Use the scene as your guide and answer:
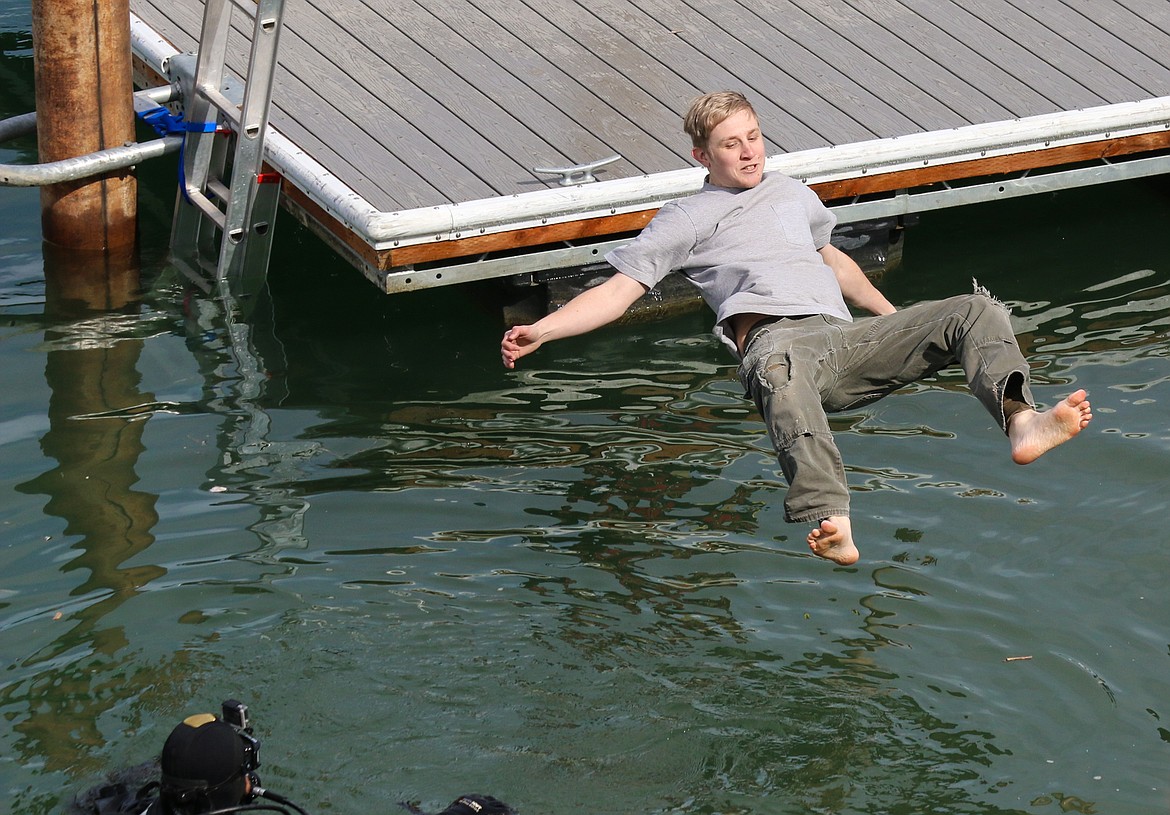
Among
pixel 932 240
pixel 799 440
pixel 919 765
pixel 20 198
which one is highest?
pixel 20 198

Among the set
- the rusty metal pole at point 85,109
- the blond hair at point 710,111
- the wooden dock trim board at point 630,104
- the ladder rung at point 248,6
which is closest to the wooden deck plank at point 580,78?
the wooden dock trim board at point 630,104

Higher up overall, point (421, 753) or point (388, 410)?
point (388, 410)

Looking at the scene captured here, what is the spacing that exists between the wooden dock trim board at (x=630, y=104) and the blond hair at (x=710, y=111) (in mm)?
2251

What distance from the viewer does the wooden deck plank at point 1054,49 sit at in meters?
9.64

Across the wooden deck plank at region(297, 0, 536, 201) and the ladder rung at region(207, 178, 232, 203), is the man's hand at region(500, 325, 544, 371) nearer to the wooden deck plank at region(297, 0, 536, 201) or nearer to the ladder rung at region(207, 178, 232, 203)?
the wooden deck plank at region(297, 0, 536, 201)

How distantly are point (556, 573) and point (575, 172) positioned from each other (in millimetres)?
2698

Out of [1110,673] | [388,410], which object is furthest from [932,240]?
[1110,673]

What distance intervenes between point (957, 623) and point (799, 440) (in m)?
1.27

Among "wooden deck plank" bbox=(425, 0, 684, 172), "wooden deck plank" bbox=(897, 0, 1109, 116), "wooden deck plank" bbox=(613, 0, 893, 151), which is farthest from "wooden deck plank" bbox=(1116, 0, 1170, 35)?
"wooden deck plank" bbox=(425, 0, 684, 172)

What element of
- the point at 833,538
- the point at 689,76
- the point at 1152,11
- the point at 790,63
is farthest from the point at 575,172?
the point at 1152,11

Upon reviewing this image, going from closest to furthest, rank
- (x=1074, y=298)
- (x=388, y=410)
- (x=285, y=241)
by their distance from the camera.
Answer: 1. (x=388, y=410)
2. (x=1074, y=298)
3. (x=285, y=241)

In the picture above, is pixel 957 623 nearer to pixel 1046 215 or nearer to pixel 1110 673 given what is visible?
pixel 1110 673

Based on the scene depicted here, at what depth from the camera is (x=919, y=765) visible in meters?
5.41

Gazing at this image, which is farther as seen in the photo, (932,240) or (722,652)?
(932,240)
